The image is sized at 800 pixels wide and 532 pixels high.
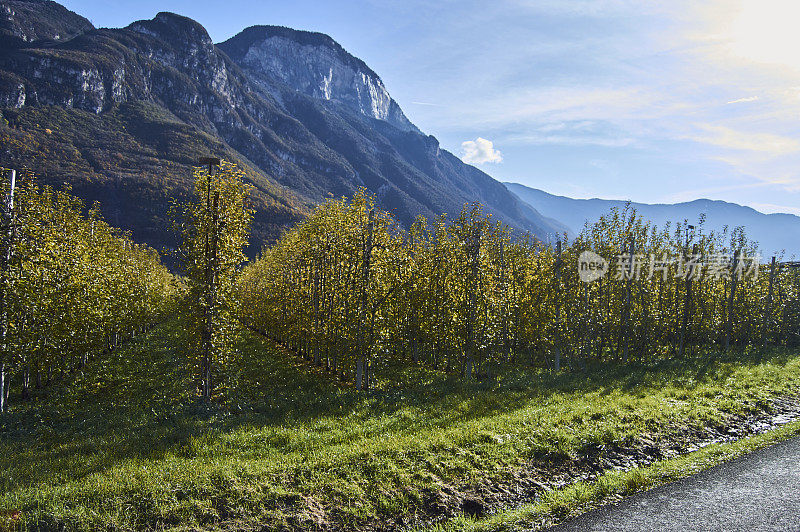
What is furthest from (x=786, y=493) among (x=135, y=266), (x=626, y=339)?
(x=135, y=266)

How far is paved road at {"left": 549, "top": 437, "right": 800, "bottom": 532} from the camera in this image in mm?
8844

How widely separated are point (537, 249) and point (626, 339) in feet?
77.1

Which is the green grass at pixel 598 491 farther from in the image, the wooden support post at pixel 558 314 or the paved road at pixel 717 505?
the wooden support post at pixel 558 314

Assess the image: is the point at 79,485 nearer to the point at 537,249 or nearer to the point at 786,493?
the point at 786,493

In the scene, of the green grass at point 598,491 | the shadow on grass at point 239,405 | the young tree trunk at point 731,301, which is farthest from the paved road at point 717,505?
the young tree trunk at point 731,301

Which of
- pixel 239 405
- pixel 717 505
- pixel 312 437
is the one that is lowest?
pixel 239 405

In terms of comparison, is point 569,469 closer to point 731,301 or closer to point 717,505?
point 717,505

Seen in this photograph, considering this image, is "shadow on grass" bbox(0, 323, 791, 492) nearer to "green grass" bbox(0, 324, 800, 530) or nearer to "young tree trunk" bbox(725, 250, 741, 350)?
"green grass" bbox(0, 324, 800, 530)

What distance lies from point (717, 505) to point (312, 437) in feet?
38.5

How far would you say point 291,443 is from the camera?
13023 mm

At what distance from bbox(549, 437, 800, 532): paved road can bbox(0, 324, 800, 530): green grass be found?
2611 millimetres

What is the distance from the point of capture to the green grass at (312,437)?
9.30 m

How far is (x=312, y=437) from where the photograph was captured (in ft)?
44.7

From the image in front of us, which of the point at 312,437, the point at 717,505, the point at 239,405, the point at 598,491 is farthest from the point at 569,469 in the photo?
the point at 239,405
